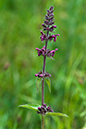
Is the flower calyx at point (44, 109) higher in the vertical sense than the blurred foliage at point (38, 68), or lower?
lower

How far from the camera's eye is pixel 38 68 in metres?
4.29

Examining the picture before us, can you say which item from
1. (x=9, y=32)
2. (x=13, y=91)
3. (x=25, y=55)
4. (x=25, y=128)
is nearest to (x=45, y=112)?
(x=25, y=128)

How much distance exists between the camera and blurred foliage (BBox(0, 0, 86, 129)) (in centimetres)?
348

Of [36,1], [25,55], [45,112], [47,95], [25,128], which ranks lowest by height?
[25,128]

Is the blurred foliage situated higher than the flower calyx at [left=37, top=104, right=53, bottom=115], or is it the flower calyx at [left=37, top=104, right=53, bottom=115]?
the blurred foliage

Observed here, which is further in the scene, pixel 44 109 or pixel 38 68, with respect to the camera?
pixel 38 68

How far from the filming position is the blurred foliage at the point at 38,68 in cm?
348

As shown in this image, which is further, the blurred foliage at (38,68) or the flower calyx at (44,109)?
the blurred foliage at (38,68)

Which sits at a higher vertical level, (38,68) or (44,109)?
(38,68)

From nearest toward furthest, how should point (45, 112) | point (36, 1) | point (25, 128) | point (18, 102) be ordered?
point (45, 112) → point (25, 128) → point (18, 102) → point (36, 1)

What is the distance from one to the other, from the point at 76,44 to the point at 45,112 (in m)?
2.94

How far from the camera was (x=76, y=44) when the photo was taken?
Answer: 5.08 m

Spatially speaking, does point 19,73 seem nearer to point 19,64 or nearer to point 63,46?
point 19,64

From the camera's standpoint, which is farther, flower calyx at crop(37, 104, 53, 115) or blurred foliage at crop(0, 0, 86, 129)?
blurred foliage at crop(0, 0, 86, 129)
